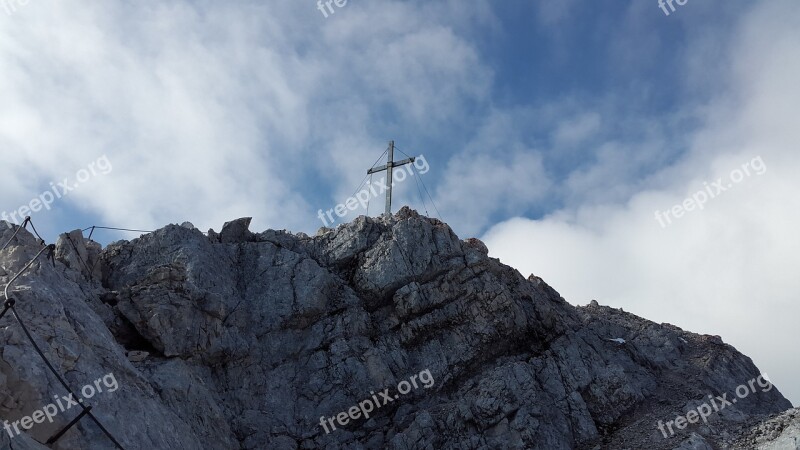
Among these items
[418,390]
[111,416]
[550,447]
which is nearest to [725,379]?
[550,447]

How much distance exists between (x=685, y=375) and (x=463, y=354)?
1492 centimetres

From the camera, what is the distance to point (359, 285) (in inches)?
1273

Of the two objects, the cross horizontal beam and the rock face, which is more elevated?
the cross horizontal beam

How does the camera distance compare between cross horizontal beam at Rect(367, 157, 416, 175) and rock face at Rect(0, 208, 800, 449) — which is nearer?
rock face at Rect(0, 208, 800, 449)

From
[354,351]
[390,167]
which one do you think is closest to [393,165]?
[390,167]

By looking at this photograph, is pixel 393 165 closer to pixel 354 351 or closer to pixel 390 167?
pixel 390 167

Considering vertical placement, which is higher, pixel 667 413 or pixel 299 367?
pixel 299 367

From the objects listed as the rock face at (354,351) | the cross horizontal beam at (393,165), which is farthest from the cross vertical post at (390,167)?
the rock face at (354,351)

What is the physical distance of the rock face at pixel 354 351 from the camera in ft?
74.3

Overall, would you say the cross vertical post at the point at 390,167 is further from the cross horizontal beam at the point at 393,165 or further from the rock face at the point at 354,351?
the rock face at the point at 354,351

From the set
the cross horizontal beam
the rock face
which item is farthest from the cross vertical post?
the rock face

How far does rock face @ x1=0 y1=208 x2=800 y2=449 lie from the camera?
2264 centimetres

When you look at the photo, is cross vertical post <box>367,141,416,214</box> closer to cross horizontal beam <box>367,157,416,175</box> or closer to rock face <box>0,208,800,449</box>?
Result: cross horizontal beam <box>367,157,416,175</box>

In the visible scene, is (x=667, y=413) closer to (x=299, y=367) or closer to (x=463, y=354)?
(x=463, y=354)
